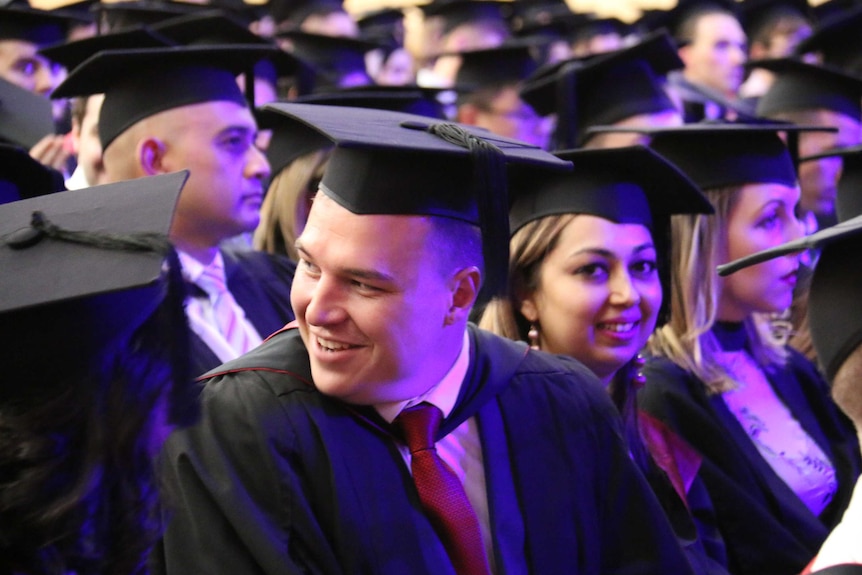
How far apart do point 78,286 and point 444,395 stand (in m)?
0.86

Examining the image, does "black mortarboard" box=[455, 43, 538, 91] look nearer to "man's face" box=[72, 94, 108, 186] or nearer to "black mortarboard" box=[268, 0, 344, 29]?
"black mortarboard" box=[268, 0, 344, 29]

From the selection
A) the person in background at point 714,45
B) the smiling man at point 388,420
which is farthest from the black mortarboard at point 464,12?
the smiling man at point 388,420

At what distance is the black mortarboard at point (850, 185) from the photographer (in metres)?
3.15

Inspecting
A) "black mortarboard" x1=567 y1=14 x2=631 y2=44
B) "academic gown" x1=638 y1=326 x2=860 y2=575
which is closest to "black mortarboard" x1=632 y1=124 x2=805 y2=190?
"academic gown" x1=638 y1=326 x2=860 y2=575

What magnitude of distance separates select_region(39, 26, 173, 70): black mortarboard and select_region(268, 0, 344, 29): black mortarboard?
3639 millimetres

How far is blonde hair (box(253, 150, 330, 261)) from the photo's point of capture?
3564mm

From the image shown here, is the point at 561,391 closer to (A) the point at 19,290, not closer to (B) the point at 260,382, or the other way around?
(B) the point at 260,382

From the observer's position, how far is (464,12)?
7.74 metres

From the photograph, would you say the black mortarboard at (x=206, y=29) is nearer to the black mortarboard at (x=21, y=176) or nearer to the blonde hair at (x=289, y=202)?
the blonde hair at (x=289, y=202)

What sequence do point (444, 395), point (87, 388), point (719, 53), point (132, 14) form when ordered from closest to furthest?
point (87, 388)
point (444, 395)
point (132, 14)
point (719, 53)

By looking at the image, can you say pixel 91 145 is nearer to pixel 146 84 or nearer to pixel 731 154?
pixel 146 84

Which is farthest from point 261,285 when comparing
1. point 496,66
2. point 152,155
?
point 496,66

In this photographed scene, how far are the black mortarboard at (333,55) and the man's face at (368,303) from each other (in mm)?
4216

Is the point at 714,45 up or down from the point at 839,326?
up
